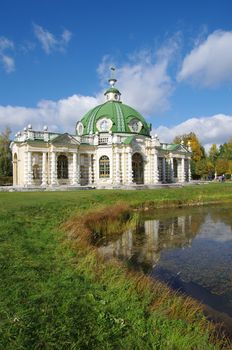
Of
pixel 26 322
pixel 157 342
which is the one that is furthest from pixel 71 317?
pixel 157 342

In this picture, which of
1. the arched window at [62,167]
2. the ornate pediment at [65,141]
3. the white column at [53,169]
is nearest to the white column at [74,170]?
the arched window at [62,167]

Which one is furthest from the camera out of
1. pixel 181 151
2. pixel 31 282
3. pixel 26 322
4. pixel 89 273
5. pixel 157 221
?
pixel 181 151

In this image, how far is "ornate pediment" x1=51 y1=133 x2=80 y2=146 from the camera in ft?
152

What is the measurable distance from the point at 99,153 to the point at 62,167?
6.92 meters

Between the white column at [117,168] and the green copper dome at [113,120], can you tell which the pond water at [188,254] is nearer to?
the white column at [117,168]

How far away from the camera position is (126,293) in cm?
707

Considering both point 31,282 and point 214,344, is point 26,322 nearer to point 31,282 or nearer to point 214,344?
point 31,282

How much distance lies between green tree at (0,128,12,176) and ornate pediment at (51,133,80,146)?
18224 mm

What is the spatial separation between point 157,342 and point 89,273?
11.1 feet

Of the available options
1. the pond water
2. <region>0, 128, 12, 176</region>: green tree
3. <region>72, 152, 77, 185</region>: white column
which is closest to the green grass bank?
the pond water

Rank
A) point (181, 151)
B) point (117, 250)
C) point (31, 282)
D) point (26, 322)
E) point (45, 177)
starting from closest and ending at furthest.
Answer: point (26, 322), point (31, 282), point (117, 250), point (45, 177), point (181, 151)

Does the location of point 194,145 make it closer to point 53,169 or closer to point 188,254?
point 53,169

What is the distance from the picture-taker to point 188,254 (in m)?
13.0

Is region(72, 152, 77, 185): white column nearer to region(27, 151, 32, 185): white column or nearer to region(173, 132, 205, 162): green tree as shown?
region(27, 151, 32, 185): white column
